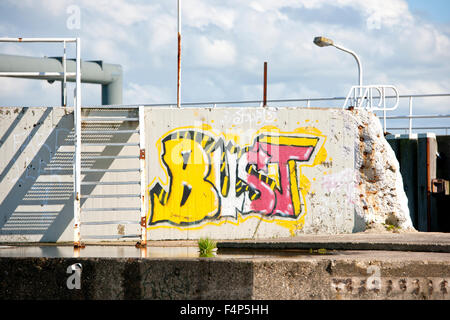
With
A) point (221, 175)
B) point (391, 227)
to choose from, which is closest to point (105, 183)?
point (221, 175)

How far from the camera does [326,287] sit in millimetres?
9609

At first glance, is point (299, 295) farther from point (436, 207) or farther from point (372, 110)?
point (436, 207)

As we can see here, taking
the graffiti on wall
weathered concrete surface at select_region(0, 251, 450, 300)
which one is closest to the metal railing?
the graffiti on wall

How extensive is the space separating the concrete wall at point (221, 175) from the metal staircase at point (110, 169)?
0.13ft

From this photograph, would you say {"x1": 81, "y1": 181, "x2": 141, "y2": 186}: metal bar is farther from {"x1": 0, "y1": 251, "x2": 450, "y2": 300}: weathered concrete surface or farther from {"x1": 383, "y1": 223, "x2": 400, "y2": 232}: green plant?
{"x1": 383, "y1": 223, "x2": 400, "y2": 232}: green plant

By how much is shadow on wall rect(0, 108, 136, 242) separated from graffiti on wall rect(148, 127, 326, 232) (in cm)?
142

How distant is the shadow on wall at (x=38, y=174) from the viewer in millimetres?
14062

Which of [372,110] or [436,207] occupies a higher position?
[372,110]

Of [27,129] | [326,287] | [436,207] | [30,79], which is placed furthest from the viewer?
[30,79]

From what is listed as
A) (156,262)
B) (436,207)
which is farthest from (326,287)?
(436,207)

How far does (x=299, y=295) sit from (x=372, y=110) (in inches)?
296

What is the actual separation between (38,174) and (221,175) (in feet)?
12.1

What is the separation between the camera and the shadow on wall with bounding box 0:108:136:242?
46.1ft

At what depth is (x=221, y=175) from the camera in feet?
47.4
